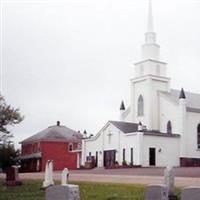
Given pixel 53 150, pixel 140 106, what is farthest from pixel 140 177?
pixel 53 150

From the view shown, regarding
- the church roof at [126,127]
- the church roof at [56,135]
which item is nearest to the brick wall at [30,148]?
the church roof at [56,135]

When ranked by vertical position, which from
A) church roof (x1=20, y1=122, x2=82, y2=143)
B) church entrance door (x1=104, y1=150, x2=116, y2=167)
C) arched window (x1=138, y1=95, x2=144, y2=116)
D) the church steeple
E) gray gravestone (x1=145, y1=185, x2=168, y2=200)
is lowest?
gray gravestone (x1=145, y1=185, x2=168, y2=200)

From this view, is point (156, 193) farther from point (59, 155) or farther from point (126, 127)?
point (59, 155)

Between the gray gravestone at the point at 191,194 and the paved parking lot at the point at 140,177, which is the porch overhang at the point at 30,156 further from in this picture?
the gray gravestone at the point at 191,194

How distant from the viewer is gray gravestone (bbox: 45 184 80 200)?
10188mm

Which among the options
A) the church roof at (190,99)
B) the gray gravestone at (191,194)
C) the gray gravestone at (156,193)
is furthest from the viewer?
the church roof at (190,99)

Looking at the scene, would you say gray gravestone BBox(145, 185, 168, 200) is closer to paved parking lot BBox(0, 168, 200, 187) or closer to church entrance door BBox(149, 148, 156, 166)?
paved parking lot BBox(0, 168, 200, 187)

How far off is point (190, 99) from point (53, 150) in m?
21.1

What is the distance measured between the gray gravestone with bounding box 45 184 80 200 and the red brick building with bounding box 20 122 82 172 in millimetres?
61912

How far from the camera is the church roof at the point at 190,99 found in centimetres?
6564

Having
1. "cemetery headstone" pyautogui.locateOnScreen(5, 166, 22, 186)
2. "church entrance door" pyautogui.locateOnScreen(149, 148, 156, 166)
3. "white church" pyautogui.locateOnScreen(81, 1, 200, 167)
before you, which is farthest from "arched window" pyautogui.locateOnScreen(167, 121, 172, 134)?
"cemetery headstone" pyautogui.locateOnScreen(5, 166, 22, 186)

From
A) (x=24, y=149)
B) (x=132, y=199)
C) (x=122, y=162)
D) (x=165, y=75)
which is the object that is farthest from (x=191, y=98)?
(x=132, y=199)

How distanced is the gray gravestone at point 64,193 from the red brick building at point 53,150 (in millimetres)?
61912

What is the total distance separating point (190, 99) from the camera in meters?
69.2
